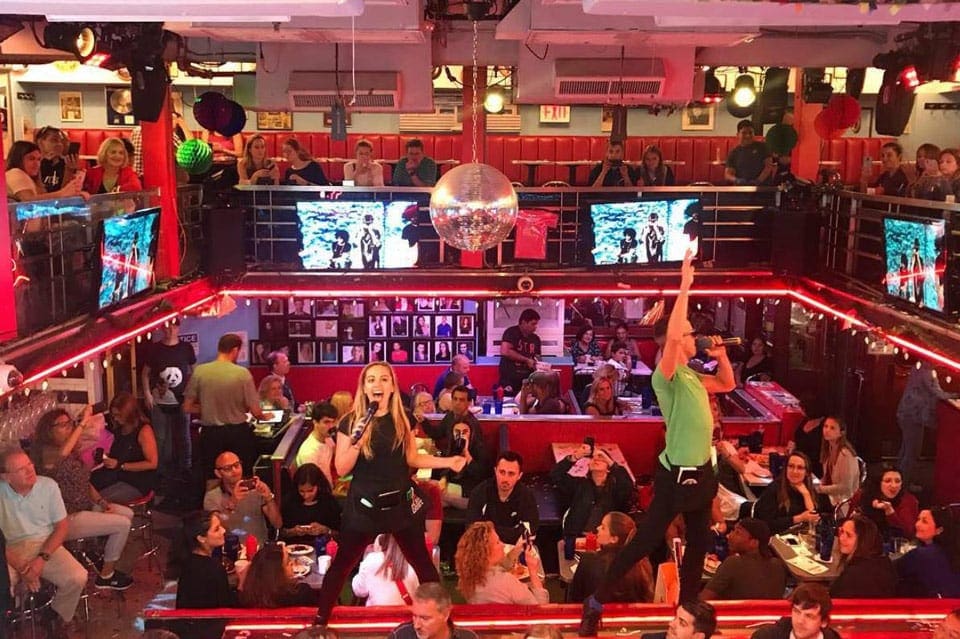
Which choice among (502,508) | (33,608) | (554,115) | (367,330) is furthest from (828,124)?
(33,608)

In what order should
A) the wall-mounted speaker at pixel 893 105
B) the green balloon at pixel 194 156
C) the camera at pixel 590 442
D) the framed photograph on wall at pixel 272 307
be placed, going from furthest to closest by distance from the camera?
the framed photograph on wall at pixel 272 307
the wall-mounted speaker at pixel 893 105
the green balloon at pixel 194 156
the camera at pixel 590 442

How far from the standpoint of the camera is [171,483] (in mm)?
9750

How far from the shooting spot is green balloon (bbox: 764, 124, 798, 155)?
33.7ft

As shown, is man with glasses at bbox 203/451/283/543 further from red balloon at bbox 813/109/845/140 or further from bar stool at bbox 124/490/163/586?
red balloon at bbox 813/109/845/140

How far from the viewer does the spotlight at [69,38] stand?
7.00 m

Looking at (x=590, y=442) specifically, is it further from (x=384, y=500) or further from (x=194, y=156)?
(x=194, y=156)

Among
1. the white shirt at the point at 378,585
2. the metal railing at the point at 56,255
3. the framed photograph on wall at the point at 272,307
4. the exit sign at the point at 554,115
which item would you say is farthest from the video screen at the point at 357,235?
the exit sign at the point at 554,115

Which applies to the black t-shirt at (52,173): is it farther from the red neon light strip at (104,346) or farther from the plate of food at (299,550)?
the plate of food at (299,550)

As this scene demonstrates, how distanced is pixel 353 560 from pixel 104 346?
327 cm

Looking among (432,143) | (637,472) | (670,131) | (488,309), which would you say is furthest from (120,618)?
(670,131)

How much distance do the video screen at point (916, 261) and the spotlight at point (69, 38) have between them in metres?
6.20

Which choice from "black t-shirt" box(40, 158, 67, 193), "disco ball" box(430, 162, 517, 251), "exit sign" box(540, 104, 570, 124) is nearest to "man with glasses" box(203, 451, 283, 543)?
"black t-shirt" box(40, 158, 67, 193)

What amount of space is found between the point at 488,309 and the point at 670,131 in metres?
5.81

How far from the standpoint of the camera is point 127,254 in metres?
7.42
